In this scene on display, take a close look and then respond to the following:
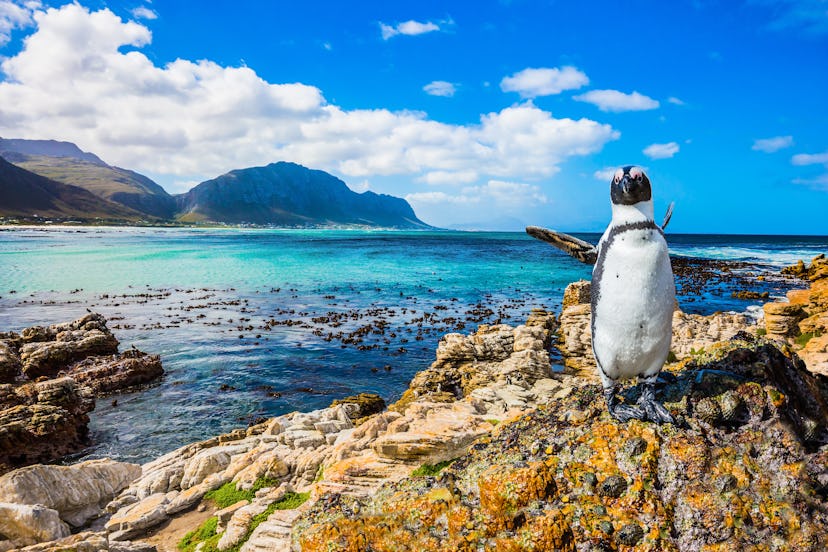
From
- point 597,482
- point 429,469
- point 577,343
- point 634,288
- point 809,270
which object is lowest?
point 577,343

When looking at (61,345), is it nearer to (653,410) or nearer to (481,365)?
(481,365)

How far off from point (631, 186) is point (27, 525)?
33.3 feet

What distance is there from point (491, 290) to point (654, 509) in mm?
41090

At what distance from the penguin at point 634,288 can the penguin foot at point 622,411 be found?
0.21ft

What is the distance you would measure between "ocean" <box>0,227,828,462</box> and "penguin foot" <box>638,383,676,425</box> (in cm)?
1415

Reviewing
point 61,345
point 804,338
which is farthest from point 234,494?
point 804,338

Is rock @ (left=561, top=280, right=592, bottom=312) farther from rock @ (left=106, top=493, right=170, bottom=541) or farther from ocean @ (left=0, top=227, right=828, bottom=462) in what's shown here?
rock @ (left=106, top=493, right=170, bottom=541)

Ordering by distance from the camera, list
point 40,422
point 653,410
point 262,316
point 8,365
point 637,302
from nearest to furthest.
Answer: point 653,410
point 637,302
point 40,422
point 8,365
point 262,316

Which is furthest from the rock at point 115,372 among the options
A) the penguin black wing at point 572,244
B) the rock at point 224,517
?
the penguin black wing at point 572,244

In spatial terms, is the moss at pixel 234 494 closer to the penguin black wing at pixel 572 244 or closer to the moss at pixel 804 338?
the penguin black wing at pixel 572 244

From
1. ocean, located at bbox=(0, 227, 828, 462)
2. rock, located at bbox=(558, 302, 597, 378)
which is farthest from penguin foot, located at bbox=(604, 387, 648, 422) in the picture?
rock, located at bbox=(558, 302, 597, 378)

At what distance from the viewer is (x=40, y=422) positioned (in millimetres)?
13266

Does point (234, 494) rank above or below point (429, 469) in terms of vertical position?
below

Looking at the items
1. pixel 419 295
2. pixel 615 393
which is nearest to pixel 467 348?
pixel 615 393
